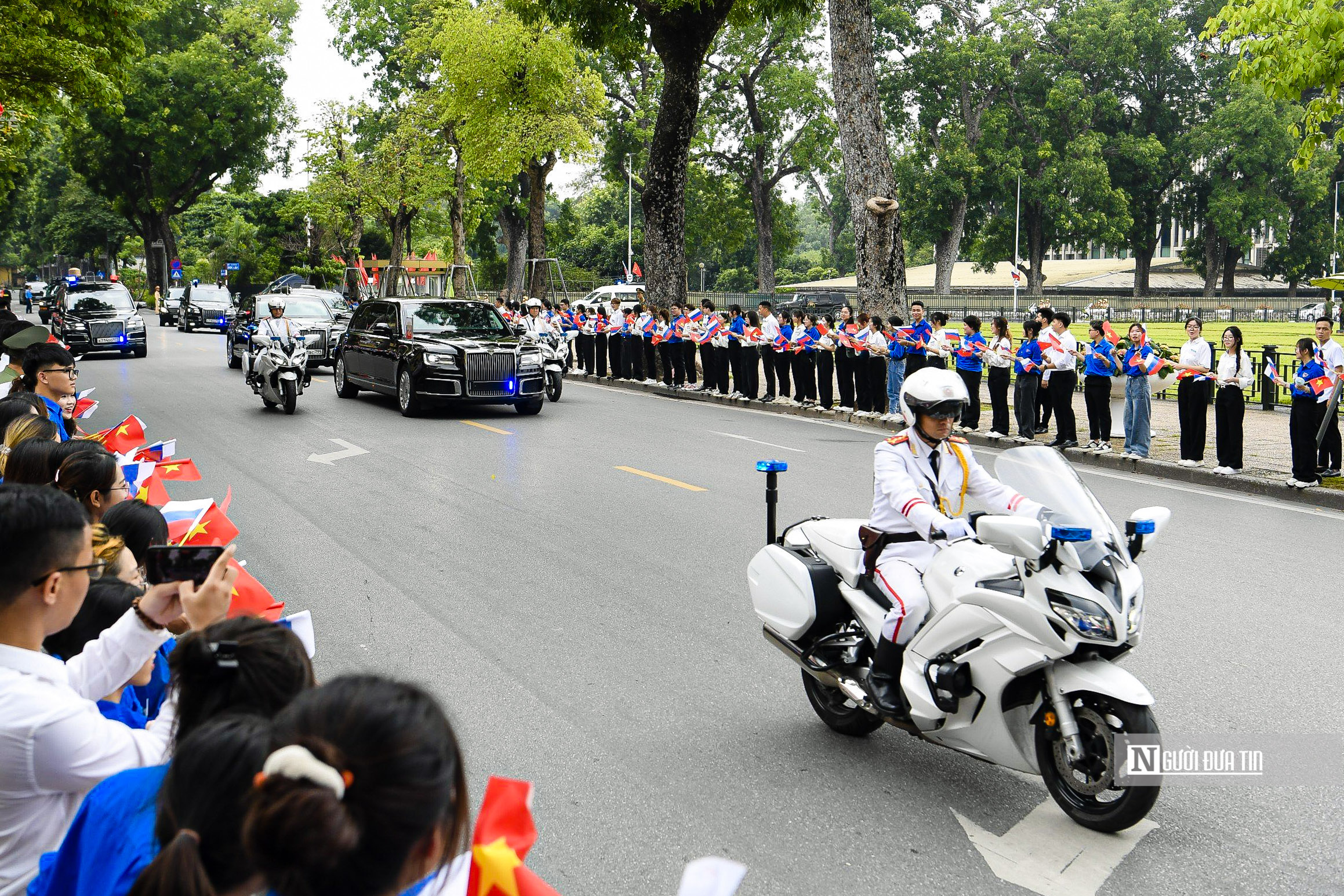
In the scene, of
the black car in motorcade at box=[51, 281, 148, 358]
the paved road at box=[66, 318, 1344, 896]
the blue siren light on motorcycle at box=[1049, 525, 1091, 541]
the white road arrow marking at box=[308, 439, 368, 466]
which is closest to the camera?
the blue siren light on motorcycle at box=[1049, 525, 1091, 541]

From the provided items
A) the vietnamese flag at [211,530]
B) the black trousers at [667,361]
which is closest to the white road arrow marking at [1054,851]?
the vietnamese flag at [211,530]

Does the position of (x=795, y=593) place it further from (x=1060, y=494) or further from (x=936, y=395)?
(x=1060, y=494)

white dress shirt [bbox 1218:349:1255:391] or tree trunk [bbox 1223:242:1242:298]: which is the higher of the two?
tree trunk [bbox 1223:242:1242:298]

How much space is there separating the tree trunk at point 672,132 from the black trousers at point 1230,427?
14.5 m

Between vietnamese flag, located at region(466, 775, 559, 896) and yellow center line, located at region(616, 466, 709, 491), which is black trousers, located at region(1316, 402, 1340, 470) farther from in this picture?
vietnamese flag, located at region(466, 775, 559, 896)

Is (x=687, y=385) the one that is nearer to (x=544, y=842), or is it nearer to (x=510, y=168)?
(x=510, y=168)

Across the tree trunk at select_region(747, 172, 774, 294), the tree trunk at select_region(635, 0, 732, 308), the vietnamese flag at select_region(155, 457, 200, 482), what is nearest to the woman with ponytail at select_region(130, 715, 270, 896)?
the vietnamese flag at select_region(155, 457, 200, 482)

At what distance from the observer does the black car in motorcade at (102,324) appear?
98.1ft

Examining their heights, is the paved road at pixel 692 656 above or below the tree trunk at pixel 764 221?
below

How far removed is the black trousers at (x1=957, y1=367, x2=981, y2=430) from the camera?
17531mm

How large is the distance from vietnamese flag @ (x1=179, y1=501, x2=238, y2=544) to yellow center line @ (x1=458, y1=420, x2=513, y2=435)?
11234mm

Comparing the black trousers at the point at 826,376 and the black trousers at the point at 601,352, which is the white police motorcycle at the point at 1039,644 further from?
the black trousers at the point at 601,352

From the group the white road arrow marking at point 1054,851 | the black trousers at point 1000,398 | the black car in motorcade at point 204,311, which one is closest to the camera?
the white road arrow marking at point 1054,851

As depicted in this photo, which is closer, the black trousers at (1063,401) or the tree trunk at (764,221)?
the black trousers at (1063,401)
